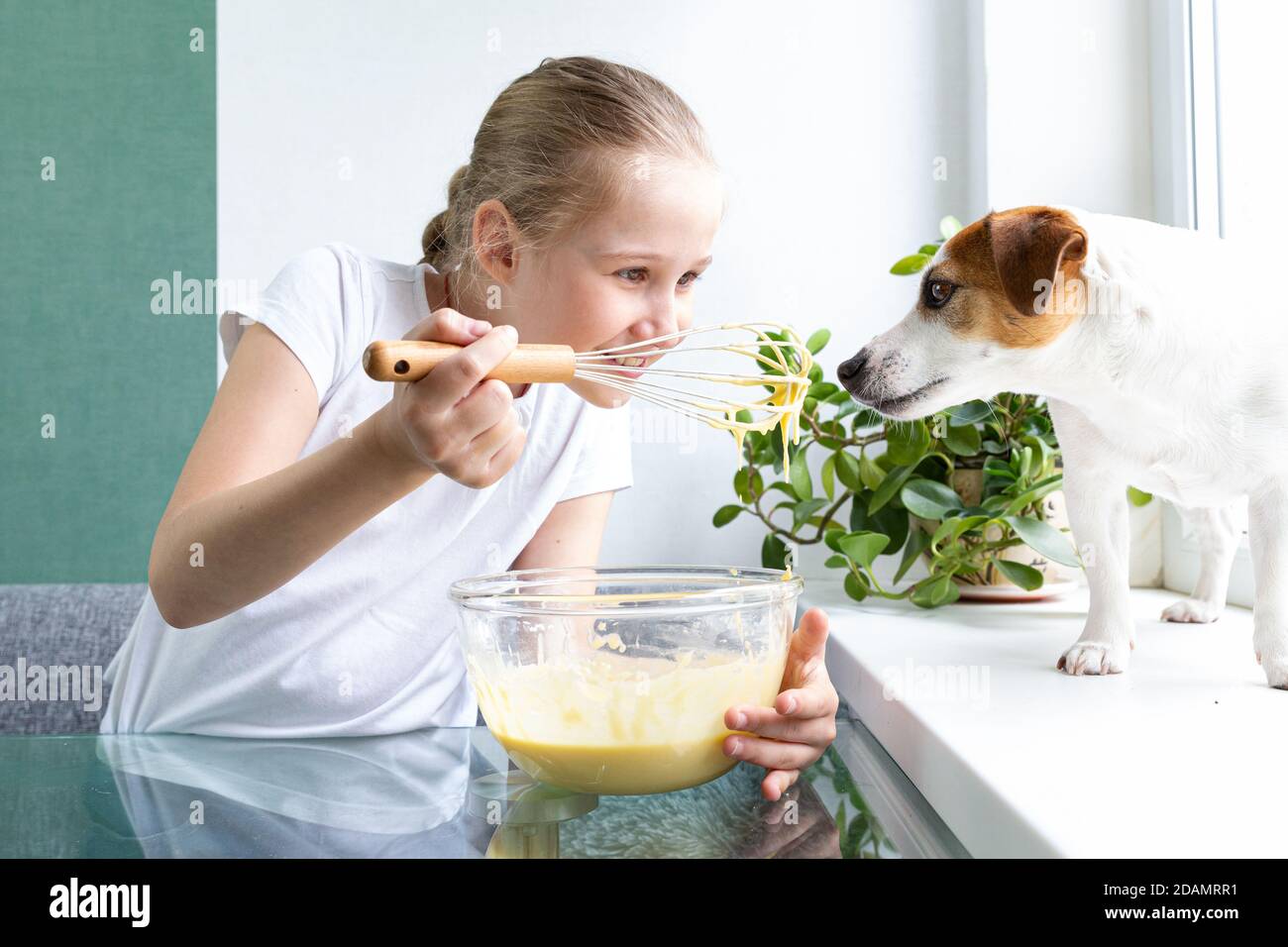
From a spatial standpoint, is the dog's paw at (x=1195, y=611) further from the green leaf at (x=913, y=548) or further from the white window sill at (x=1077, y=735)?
the green leaf at (x=913, y=548)

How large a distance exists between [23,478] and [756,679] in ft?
4.92

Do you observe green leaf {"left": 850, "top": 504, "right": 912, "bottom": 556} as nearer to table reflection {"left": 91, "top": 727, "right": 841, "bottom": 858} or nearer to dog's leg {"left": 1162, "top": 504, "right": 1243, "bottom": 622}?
dog's leg {"left": 1162, "top": 504, "right": 1243, "bottom": 622}

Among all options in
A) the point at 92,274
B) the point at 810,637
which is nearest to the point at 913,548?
the point at 810,637

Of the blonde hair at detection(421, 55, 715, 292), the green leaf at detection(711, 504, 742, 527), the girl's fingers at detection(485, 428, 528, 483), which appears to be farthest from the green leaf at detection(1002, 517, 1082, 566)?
the girl's fingers at detection(485, 428, 528, 483)

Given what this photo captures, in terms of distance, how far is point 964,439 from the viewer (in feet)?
4.00

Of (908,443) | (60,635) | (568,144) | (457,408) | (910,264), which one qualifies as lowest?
(60,635)

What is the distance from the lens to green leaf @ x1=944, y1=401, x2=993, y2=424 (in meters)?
1.15

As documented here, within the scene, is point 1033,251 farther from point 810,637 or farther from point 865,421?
point 865,421

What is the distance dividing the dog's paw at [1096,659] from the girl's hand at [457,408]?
0.51 meters

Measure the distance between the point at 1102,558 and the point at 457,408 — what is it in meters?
0.61

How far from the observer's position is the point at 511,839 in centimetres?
49

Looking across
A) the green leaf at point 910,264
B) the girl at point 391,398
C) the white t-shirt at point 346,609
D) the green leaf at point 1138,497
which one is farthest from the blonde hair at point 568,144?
the green leaf at point 1138,497

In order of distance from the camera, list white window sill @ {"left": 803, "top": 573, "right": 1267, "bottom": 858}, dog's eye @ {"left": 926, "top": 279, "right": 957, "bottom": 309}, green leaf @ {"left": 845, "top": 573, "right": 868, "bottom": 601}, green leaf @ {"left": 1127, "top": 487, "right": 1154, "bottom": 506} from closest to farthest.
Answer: white window sill @ {"left": 803, "top": 573, "right": 1267, "bottom": 858} < dog's eye @ {"left": 926, "top": 279, "right": 957, "bottom": 309} < green leaf @ {"left": 845, "top": 573, "right": 868, "bottom": 601} < green leaf @ {"left": 1127, "top": 487, "right": 1154, "bottom": 506}

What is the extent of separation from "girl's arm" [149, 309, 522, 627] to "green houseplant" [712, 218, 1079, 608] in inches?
25.1
